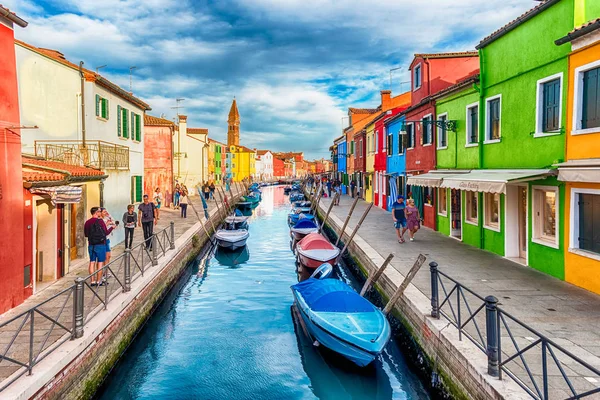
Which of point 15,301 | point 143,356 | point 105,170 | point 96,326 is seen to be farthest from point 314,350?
point 105,170

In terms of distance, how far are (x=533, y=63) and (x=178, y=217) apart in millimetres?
20693

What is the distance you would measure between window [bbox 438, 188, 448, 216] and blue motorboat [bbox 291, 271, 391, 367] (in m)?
9.49

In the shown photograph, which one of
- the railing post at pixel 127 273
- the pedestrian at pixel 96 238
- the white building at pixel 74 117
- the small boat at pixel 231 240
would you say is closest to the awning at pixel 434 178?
the small boat at pixel 231 240

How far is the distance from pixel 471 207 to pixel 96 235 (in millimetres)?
12188

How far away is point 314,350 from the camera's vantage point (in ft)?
31.0

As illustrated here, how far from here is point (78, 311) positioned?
23.2 feet

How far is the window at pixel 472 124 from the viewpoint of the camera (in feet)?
48.8

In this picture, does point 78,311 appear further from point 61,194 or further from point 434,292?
point 434,292

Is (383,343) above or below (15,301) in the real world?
below

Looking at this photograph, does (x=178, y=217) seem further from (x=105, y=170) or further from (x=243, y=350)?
(x=243, y=350)

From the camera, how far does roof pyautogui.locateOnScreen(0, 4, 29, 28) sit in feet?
27.1

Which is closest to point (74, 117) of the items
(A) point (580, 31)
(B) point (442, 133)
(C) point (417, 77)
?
(B) point (442, 133)

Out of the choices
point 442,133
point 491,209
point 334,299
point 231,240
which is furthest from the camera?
point 231,240

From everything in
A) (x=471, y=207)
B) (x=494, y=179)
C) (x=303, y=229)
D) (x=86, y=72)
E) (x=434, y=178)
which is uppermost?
(x=86, y=72)
